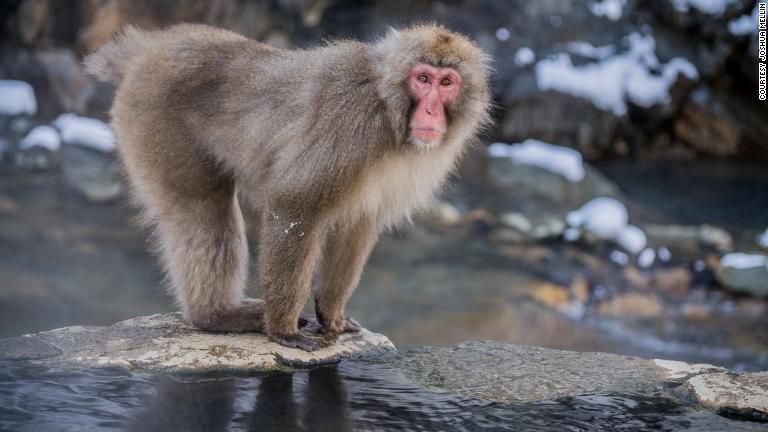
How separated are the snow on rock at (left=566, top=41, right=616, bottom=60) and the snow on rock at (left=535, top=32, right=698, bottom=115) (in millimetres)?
108

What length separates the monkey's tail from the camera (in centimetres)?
452

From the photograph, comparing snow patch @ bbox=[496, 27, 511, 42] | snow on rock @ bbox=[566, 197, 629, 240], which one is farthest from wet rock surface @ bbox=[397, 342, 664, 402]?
snow patch @ bbox=[496, 27, 511, 42]

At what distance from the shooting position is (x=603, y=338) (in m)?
8.34

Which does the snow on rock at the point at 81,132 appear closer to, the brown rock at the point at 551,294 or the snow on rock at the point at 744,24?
the brown rock at the point at 551,294

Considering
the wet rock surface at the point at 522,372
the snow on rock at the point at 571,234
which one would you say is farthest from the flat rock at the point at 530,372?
the snow on rock at the point at 571,234

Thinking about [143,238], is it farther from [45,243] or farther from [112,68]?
[112,68]

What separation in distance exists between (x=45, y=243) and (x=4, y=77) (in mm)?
3806

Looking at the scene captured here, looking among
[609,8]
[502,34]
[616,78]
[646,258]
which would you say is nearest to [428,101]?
[646,258]

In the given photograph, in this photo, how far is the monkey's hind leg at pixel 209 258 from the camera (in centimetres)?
419

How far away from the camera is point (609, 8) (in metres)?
12.3

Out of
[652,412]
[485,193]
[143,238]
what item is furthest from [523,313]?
[652,412]

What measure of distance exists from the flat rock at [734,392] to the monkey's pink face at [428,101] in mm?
1591

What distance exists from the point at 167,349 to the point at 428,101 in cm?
166

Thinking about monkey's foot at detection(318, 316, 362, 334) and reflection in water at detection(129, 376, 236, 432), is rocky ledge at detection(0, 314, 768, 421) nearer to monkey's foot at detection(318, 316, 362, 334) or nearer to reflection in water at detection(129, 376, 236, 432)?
monkey's foot at detection(318, 316, 362, 334)
